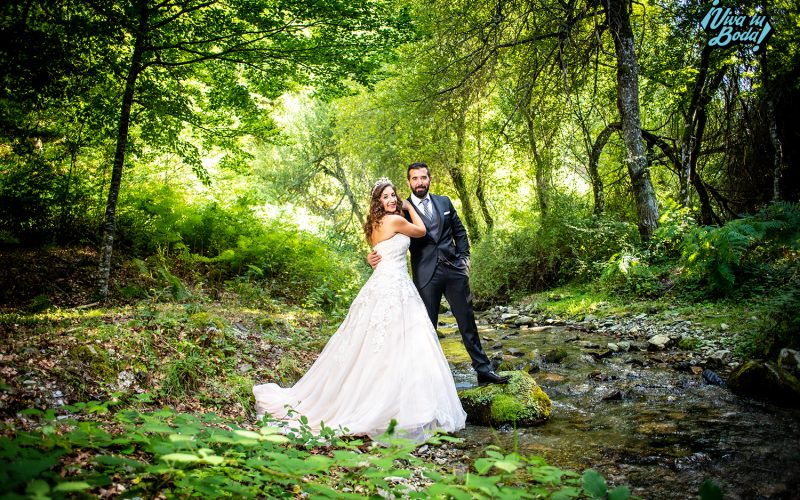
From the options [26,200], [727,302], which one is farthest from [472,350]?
[26,200]

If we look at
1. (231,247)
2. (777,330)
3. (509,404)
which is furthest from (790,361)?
(231,247)

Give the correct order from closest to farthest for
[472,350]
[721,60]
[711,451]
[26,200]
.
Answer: [711,451] → [472,350] → [26,200] → [721,60]

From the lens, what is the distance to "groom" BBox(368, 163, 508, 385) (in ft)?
16.5

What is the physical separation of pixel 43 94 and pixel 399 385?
5.29 m

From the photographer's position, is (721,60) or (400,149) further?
(400,149)

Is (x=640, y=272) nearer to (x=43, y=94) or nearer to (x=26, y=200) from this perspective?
(x=43, y=94)

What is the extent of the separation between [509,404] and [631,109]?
8.67 meters

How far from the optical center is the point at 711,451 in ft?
11.2

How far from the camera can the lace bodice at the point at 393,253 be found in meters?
5.01

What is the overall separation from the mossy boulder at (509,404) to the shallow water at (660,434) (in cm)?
13

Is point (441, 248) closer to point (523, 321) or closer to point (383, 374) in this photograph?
point (383, 374)

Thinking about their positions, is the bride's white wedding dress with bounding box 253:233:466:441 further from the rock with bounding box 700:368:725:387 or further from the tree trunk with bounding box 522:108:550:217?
the tree trunk with bounding box 522:108:550:217

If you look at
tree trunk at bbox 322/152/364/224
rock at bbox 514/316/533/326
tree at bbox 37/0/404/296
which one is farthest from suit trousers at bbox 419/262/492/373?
tree trunk at bbox 322/152/364/224

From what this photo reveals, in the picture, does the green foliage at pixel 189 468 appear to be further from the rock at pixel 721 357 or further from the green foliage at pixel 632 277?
the green foliage at pixel 632 277
